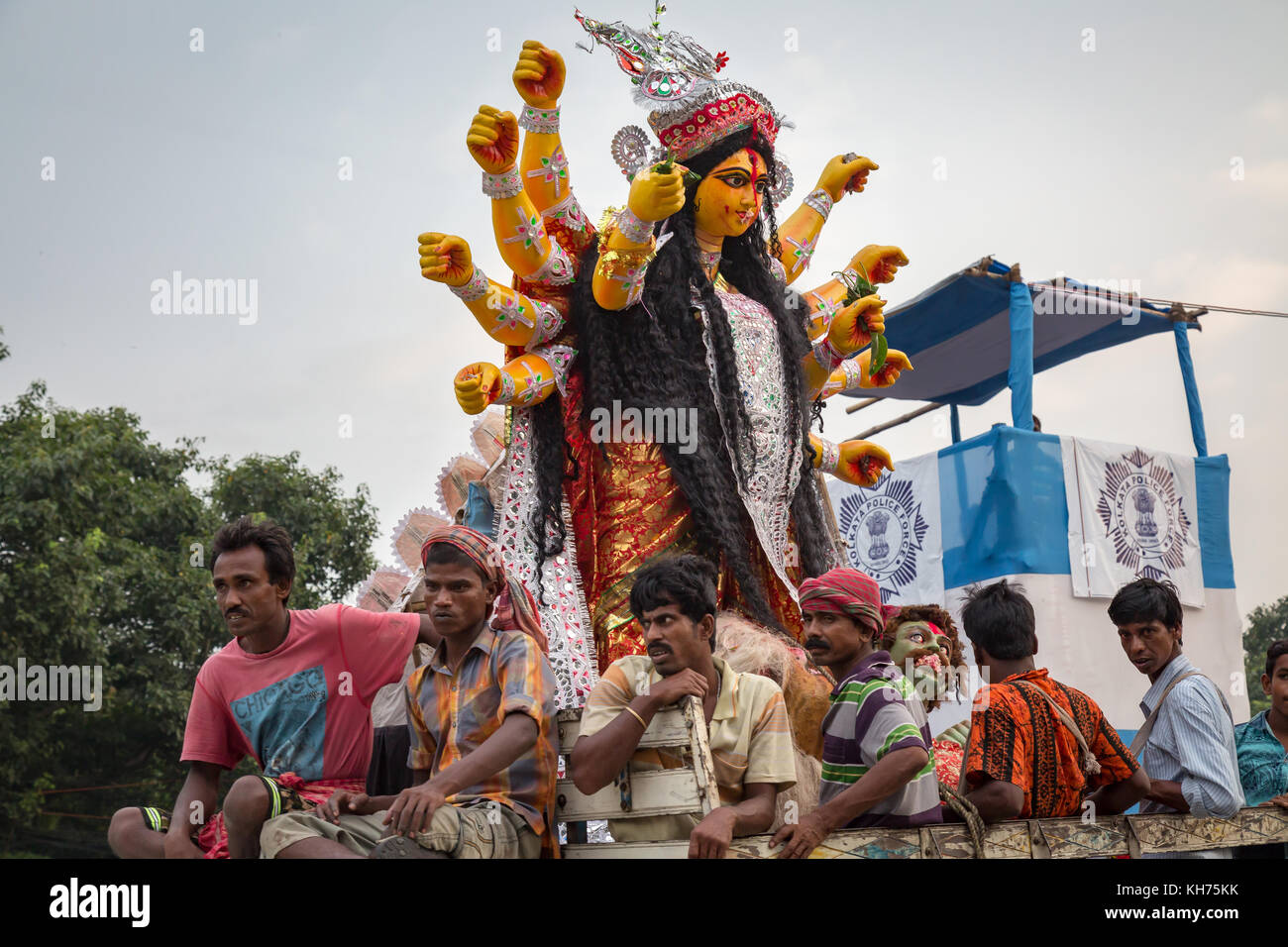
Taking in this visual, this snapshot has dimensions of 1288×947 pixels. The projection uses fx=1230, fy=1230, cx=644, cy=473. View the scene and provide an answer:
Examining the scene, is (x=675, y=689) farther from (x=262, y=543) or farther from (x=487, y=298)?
(x=487, y=298)

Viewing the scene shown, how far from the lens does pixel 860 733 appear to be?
2977 millimetres

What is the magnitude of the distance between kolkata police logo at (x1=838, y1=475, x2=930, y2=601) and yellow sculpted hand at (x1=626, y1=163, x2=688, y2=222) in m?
4.61

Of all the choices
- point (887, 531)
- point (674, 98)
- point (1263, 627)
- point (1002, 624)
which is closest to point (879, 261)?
point (674, 98)

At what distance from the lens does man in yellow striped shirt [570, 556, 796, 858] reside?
2.69 meters

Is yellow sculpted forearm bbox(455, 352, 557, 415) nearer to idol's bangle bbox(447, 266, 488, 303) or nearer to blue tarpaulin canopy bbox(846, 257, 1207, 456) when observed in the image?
idol's bangle bbox(447, 266, 488, 303)

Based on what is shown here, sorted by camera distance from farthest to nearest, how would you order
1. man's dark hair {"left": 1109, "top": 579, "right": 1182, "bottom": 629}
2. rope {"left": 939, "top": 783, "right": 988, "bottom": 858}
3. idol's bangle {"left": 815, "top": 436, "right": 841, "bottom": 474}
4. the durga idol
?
idol's bangle {"left": 815, "top": 436, "right": 841, "bottom": 474}, the durga idol, man's dark hair {"left": 1109, "top": 579, "right": 1182, "bottom": 629}, rope {"left": 939, "top": 783, "right": 988, "bottom": 858}

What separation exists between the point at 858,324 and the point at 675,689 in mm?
2873

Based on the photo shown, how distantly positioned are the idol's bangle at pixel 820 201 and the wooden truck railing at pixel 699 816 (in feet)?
10.9

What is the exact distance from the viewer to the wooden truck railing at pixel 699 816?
2.65 meters

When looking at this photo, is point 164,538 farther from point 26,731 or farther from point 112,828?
point 112,828

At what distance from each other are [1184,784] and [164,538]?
1757 cm

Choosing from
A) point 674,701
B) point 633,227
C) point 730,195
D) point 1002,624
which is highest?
point 730,195

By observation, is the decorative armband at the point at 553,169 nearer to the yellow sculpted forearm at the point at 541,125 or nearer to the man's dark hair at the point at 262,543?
the yellow sculpted forearm at the point at 541,125

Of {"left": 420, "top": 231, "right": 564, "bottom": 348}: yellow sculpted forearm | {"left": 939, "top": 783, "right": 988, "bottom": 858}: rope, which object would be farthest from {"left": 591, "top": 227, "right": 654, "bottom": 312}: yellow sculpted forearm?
{"left": 939, "top": 783, "right": 988, "bottom": 858}: rope
